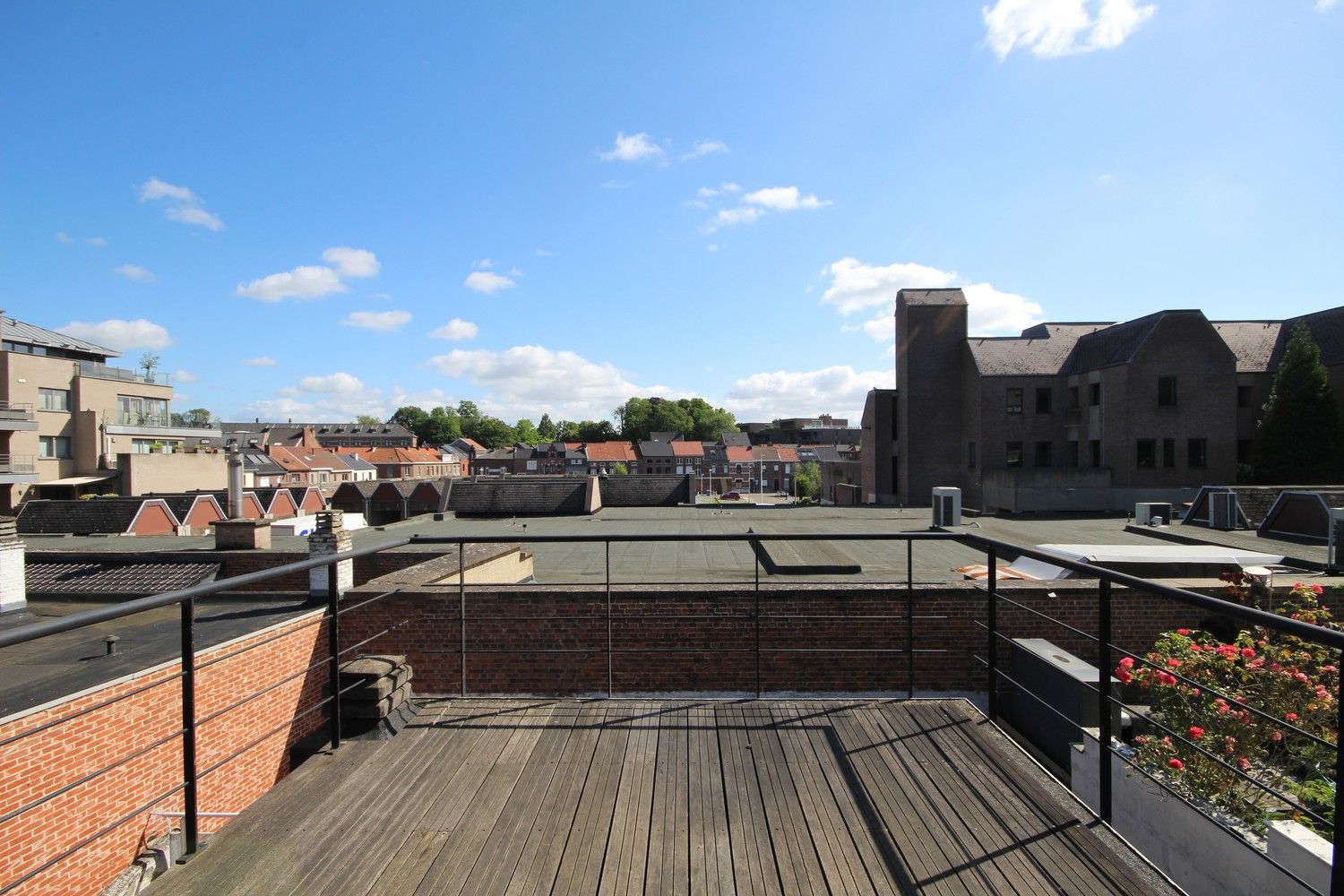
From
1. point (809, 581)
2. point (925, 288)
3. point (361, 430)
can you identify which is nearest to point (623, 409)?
point (361, 430)

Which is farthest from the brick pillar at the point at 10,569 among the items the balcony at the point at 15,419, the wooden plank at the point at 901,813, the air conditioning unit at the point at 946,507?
the balcony at the point at 15,419

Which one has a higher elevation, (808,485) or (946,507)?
(946,507)

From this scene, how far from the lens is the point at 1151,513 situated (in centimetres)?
1741

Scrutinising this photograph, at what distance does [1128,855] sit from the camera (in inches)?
97.2

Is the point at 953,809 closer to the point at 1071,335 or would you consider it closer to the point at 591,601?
the point at 591,601

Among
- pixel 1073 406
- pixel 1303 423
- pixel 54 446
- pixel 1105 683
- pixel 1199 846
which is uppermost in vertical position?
pixel 1073 406

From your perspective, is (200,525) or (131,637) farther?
(200,525)

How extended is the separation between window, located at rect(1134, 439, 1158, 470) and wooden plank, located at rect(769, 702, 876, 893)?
29207mm

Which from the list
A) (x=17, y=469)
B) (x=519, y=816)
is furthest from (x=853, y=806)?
(x=17, y=469)

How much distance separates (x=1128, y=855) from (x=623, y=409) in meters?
115

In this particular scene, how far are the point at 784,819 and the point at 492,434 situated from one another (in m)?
126

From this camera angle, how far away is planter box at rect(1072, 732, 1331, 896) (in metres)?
3.79

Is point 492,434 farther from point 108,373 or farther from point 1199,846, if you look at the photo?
point 1199,846

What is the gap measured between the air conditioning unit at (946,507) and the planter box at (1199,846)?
12.4 meters
